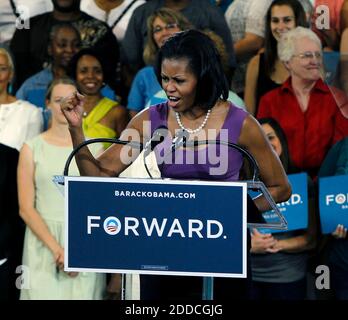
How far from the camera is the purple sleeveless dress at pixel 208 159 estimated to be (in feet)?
13.1

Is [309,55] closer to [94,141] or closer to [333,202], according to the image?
[333,202]

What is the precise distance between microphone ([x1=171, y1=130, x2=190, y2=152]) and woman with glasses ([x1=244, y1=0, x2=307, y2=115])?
100cm

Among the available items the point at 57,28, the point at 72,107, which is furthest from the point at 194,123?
the point at 57,28

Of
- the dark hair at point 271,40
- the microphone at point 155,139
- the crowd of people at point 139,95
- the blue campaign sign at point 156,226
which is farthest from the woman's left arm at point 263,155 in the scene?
the dark hair at point 271,40

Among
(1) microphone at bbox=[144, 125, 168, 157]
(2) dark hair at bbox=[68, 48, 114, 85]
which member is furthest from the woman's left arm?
(2) dark hair at bbox=[68, 48, 114, 85]

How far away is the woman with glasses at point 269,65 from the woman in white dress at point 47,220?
33.7 inches

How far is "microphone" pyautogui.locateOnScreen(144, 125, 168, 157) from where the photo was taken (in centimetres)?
390

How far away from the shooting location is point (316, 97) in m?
5.08

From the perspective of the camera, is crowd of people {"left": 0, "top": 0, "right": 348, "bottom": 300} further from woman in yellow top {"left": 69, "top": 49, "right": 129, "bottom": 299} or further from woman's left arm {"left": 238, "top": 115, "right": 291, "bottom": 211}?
woman's left arm {"left": 238, "top": 115, "right": 291, "bottom": 211}

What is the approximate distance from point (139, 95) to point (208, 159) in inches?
44.2

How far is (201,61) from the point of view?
161 inches

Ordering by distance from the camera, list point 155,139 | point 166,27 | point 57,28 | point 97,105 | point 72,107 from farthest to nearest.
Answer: point 57,28
point 97,105
point 166,27
point 155,139
point 72,107
